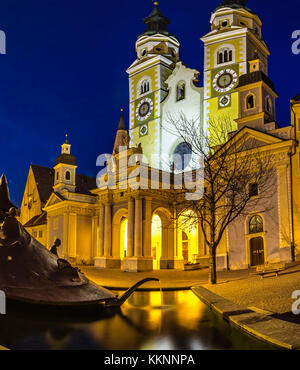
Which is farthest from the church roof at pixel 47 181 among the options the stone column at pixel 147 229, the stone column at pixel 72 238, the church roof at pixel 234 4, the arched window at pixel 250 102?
the arched window at pixel 250 102

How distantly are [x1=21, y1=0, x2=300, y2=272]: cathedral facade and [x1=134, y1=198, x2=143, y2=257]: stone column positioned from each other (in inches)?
3.4

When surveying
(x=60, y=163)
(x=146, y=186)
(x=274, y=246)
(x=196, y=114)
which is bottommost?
(x=274, y=246)

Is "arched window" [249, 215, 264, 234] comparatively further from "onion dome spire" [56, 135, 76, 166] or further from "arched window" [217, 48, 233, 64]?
"onion dome spire" [56, 135, 76, 166]

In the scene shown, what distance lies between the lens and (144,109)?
173ft

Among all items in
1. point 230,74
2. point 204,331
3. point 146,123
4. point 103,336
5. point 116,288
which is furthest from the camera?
point 146,123

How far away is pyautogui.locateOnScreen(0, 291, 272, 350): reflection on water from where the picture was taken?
6508mm

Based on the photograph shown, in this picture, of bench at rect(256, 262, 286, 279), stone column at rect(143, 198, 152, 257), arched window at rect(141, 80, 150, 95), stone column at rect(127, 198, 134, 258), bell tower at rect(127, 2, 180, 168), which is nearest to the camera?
bench at rect(256, 262, 286, 279)

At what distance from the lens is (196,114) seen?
4688 cm

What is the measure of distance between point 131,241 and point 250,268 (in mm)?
12381

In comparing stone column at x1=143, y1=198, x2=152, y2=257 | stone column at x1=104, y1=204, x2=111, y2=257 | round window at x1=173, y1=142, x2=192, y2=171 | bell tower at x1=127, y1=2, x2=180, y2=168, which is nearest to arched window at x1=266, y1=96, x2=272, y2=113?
stone column at x1=143, y1=198, x2=152, y2=257

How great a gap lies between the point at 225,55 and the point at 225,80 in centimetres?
315

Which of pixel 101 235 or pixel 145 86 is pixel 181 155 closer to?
pixel 145 86

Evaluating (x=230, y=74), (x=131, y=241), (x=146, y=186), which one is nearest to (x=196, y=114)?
(x=230, y=74)
